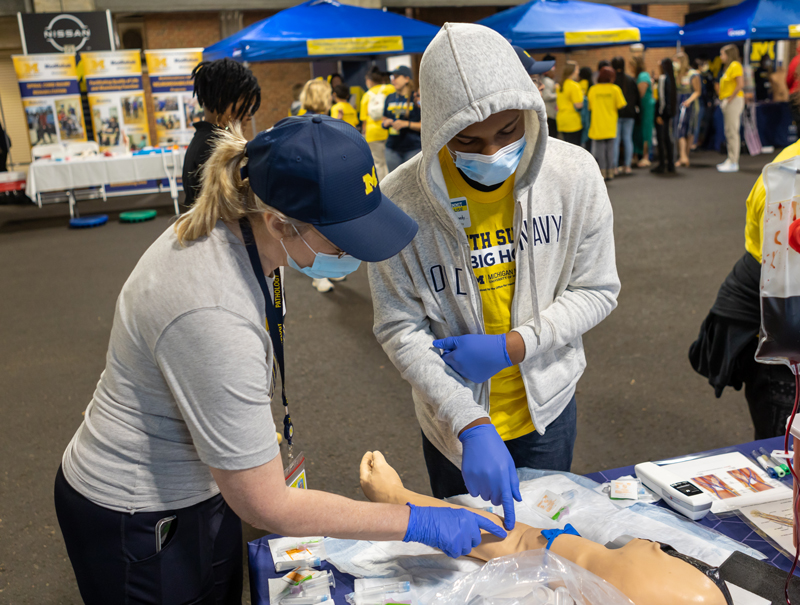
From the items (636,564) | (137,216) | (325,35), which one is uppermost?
(325,35)

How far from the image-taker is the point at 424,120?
1473 mm

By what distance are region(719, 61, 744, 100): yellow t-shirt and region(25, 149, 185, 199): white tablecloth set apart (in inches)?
309

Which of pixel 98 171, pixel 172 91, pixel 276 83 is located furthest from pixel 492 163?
pixel 276 83

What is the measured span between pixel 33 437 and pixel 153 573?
2.59m

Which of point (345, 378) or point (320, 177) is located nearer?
point (320, 177)

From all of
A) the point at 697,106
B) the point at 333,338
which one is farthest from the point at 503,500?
the point at 697,106

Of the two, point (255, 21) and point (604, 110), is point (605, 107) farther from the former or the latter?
point (255, 21)

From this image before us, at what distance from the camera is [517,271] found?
1.54 metres

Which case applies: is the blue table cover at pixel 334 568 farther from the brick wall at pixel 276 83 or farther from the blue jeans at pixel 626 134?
the brick wall at pixel 276 83

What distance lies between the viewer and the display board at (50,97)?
9.15m

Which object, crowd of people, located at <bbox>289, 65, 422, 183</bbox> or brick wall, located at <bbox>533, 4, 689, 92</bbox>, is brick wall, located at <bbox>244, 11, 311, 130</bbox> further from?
crowd of people, located at <bbox>289, 65, 422, 183</bbox>

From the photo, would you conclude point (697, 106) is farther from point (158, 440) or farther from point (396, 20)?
point (158, 440)

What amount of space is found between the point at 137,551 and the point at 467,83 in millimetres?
1121

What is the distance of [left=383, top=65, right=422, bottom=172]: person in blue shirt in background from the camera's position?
6633mm
